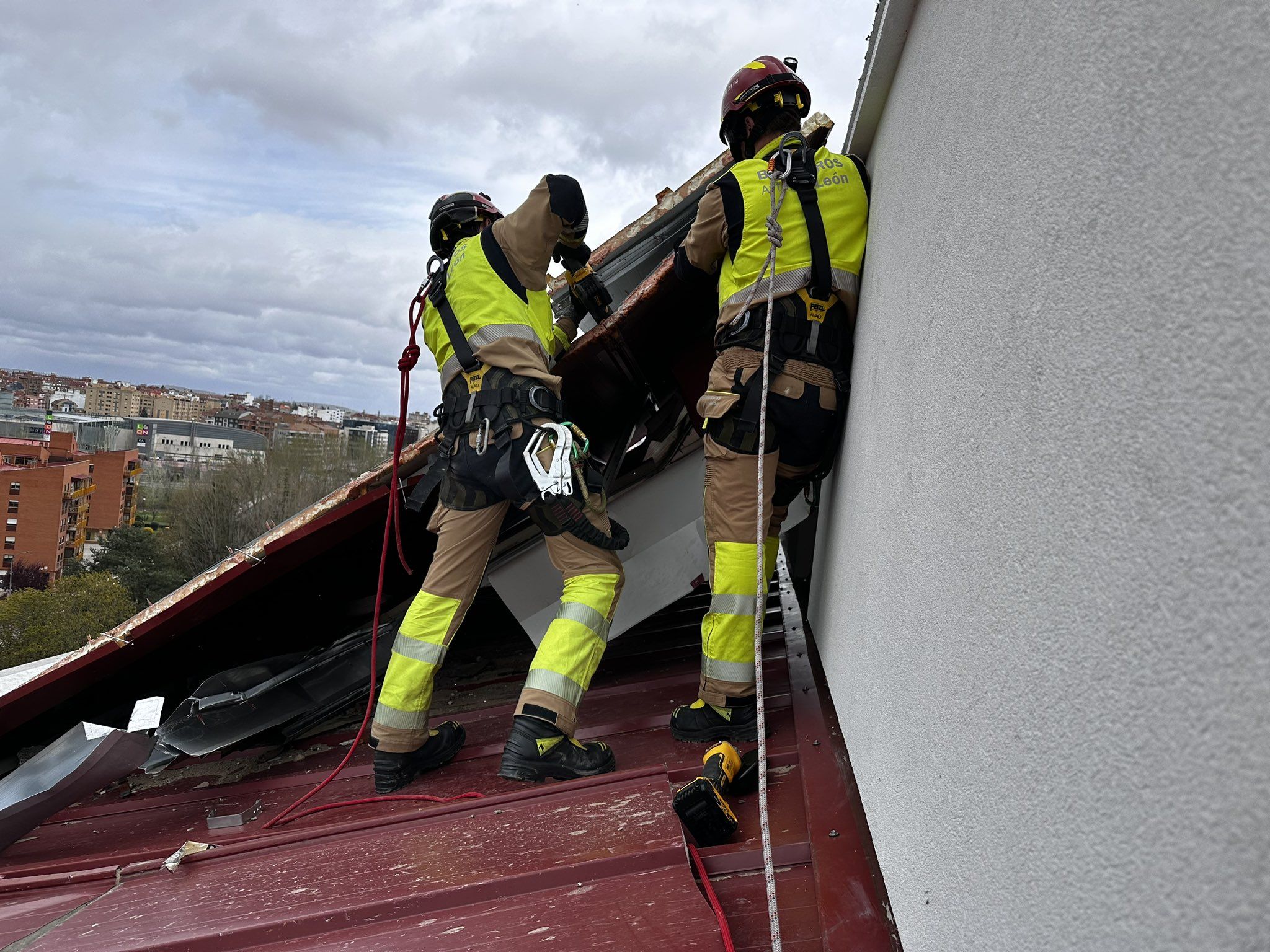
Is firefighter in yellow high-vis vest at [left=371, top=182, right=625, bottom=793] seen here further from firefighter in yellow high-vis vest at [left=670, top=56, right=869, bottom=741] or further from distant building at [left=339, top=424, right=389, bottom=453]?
distant building at [left=339, top=424, right=389, bottom=453]

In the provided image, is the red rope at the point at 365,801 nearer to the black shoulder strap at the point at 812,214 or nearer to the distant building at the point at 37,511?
the black shoulder strap at the point at 812,214

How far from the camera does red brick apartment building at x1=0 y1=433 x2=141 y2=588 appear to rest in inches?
1797

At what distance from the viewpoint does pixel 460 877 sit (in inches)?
72.9

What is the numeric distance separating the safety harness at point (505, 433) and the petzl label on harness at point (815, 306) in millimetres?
874

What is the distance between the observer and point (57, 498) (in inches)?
1818

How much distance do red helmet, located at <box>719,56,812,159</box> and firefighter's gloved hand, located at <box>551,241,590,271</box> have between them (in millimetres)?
692

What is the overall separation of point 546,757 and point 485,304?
61.9 inches

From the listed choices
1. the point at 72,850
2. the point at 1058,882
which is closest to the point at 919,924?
the point at 1058,882

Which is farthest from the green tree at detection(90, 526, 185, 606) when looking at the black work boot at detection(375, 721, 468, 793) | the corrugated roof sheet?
the corrugated roof sheet

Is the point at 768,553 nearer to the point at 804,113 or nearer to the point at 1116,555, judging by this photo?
the point at 804,113

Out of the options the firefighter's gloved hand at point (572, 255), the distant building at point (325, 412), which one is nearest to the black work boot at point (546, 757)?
the firefighter's gloved hand at point (572, 255)

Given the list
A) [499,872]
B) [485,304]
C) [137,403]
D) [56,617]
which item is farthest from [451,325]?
[137,403]

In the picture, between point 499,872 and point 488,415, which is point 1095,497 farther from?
point 488,415

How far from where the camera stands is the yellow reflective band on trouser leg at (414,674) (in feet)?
9.53
